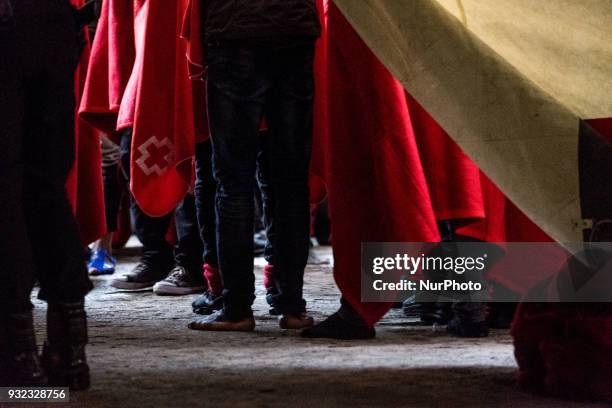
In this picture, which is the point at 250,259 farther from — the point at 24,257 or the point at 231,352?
the point at 24,257

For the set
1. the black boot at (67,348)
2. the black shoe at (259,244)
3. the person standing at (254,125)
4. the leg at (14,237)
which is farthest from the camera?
the black shoe at (259,244)

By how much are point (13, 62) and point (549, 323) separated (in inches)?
63.9

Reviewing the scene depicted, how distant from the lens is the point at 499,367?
10.8 feet

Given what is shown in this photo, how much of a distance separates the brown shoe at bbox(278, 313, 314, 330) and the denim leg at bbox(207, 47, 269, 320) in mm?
134

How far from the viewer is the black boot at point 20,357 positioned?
2.89m

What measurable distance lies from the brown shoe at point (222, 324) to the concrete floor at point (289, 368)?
0.06m

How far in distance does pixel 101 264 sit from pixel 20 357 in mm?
3606

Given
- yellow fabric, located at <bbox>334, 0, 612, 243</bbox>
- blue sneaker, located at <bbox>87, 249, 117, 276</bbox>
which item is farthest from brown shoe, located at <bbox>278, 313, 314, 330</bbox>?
blue sneaker, located at <bbox>87, 249, 117, 276</bbox>

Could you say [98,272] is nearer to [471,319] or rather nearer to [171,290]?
[171,290]

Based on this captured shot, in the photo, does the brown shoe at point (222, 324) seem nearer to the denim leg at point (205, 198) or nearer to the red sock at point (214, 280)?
the red sock at point (214, 280)

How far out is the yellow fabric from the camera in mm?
3209

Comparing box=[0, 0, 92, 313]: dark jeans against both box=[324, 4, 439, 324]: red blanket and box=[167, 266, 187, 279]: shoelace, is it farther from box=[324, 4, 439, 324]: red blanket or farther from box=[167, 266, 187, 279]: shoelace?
box=[167, 266, 187, 279]: shoelace

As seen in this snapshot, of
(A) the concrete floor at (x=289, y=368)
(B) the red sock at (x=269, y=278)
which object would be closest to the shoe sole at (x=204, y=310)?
(A) the concrete floor at (x=289, y=368)

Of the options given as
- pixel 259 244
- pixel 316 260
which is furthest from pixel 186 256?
pixel 259 244
